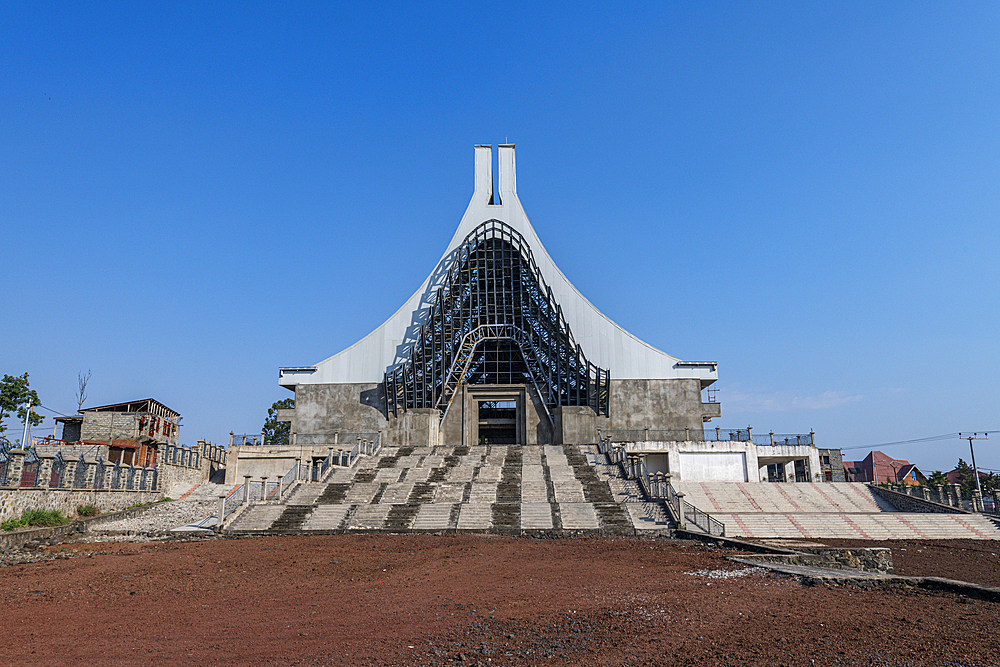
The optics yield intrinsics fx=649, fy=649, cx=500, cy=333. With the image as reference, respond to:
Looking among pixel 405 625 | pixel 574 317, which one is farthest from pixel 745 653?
pixel 574 317

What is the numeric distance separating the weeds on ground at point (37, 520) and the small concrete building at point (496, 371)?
16.5m

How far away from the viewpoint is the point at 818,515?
24.5 m

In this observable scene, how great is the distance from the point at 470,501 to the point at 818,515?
1320cm

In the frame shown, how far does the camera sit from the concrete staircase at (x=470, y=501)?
2044 cm

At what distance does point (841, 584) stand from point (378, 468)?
69.8ft

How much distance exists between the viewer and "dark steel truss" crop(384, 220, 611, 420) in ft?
124

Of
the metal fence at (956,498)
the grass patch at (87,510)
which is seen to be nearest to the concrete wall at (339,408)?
the grass patch at (87,510)

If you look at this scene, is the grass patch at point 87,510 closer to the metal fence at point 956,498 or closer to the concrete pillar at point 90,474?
the concrete pillar at point 90,474

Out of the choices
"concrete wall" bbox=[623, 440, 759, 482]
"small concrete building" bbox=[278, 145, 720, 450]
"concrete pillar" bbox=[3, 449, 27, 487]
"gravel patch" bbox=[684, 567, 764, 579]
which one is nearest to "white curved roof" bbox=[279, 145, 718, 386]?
"small concrete building" bbox=[278, 145, 720, 450]

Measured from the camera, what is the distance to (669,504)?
70.4ft

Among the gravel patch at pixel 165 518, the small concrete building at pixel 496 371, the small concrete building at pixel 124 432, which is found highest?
the small concrete building at pixel 496 371

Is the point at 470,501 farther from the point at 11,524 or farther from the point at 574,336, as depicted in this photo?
the point at 574,336

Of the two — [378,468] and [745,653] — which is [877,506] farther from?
[745,653]

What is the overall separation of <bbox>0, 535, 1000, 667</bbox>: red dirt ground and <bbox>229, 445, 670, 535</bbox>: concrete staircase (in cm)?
596
